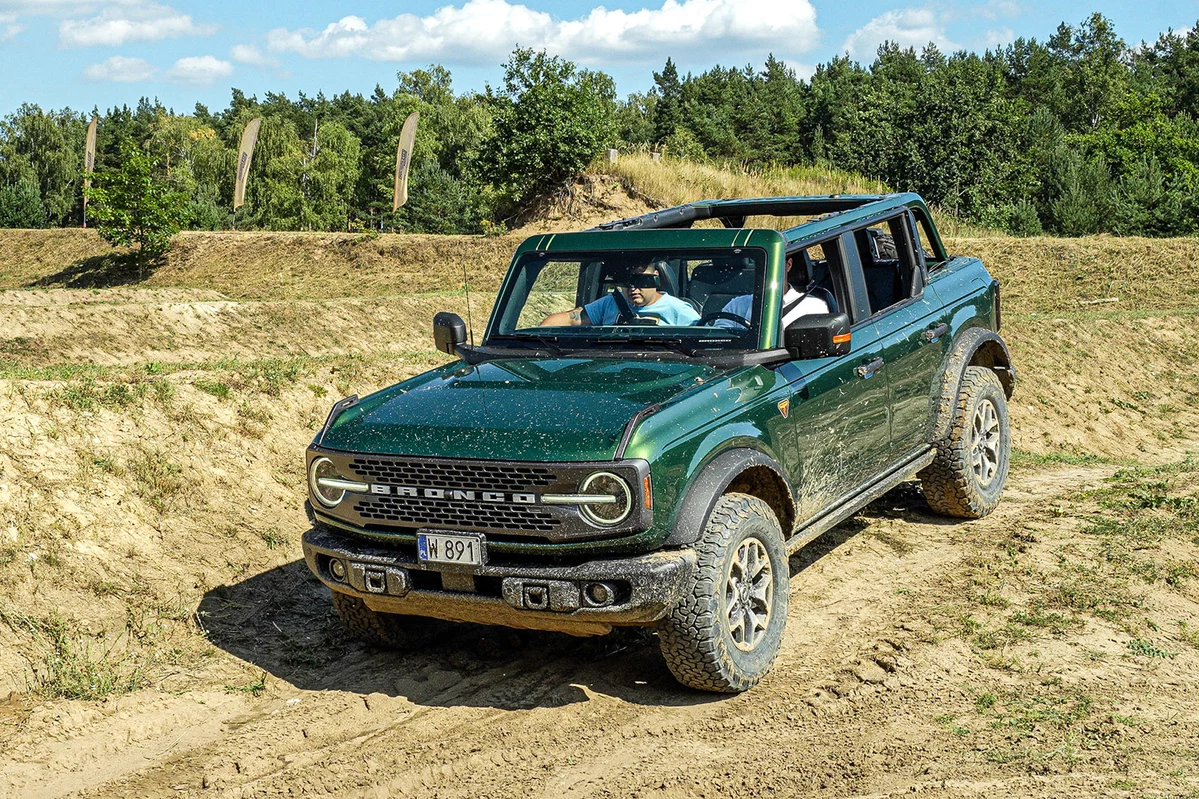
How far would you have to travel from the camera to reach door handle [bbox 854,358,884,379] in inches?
243

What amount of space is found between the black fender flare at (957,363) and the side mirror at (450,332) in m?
3.04

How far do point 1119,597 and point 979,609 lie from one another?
30.8 inches

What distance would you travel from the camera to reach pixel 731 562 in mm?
4906

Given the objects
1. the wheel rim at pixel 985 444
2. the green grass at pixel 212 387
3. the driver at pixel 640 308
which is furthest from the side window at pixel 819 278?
the green grass at pixel 212 387

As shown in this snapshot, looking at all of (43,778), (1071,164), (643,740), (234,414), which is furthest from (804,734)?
(1071,164)

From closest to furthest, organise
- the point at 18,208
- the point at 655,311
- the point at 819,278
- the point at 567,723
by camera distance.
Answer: the point at 567,723 < the point at 655,311 < the point at 819,278 < the point at 18,208

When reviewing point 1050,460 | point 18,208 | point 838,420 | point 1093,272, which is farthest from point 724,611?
point 18,208

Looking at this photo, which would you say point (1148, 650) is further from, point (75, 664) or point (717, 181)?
point (717, 181)

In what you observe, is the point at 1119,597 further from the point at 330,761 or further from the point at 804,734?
the point at 330,761

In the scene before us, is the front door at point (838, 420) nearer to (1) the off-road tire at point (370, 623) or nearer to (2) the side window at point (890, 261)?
(2) the side window at point (890, 261)

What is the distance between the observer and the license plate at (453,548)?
4715 mm

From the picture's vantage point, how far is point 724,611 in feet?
16.0

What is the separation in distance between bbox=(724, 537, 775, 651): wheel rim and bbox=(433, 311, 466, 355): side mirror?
206 cm

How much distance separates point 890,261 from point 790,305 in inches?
56.5
